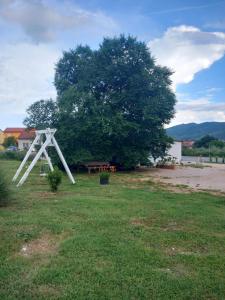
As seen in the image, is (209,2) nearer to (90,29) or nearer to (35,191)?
(90,29)

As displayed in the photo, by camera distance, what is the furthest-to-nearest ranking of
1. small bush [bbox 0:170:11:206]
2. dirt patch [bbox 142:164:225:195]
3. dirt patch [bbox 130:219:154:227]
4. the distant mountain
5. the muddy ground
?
the distant mountain → the muddy ground → dirt patch [bbox 142:164:225:195] → small bush [bbox 0:170:11:206] → dirt patch [bbox 130:219:154:227]

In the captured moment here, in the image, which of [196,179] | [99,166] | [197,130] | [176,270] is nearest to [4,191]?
[176,270]

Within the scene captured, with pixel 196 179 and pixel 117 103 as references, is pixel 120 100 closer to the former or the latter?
pixel 117 103

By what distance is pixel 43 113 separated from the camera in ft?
67.2

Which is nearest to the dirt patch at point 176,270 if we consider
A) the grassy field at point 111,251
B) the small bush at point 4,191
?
the grassy field at point 111,251

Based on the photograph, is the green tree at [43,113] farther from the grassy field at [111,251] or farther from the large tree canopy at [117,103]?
the grassy field at [111,251]

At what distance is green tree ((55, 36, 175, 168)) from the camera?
64.2 feet

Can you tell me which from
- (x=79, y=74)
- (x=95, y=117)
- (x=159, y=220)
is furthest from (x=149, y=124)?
(x=159, y=220)

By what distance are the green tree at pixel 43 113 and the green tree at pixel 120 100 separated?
652 mm

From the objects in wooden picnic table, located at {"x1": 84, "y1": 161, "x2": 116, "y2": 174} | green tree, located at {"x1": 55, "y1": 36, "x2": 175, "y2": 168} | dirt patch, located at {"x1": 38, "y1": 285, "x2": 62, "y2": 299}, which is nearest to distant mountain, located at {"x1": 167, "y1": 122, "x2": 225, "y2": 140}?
green tree, located at {"x1": 55, "y1": 36, "x2": 175, "y2": 168}

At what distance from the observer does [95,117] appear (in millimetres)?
19016

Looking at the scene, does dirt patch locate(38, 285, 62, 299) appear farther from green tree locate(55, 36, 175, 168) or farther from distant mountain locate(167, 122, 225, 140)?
distant mountain locate(167, 122, 225, 140)

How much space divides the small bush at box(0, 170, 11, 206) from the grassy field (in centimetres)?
30

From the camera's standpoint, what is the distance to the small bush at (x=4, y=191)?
798cm
